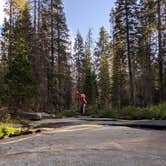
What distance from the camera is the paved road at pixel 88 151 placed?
5.33m

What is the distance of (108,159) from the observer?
5484 mm

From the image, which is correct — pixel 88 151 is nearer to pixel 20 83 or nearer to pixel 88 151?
pixel 88 151

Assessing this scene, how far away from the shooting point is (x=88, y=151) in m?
6.18

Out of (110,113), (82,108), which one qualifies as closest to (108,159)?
(110,113)

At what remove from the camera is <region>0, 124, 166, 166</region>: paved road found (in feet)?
17.5

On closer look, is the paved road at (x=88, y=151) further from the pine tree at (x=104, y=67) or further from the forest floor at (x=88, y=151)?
the pine tree at (x=104, y=67)

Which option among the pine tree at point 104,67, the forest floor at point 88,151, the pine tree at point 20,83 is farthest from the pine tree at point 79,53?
the forest floor at point 88,151

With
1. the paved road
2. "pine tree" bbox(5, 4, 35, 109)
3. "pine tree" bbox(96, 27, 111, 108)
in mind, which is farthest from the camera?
"pine tree" bbox(96, 27, 111, 108)

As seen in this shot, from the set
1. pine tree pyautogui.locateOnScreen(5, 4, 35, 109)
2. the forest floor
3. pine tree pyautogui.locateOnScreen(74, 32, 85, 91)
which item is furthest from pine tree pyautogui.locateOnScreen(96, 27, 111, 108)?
the forest floor

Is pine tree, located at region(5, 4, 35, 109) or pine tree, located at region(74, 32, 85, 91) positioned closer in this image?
pine tree, located at region(5, 4, 35, 109)

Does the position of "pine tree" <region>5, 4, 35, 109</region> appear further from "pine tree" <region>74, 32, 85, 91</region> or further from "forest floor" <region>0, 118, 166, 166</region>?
"pine tree" <region>74, 32, 85, 91</region>

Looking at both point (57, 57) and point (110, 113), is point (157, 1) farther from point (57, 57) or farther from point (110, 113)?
point (110, 113)

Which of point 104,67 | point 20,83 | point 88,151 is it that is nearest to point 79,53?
point 104,67

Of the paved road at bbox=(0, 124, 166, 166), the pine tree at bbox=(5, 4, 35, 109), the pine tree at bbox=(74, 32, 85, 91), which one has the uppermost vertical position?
the pine tree at bbox=(74, 32, 85, 91)
